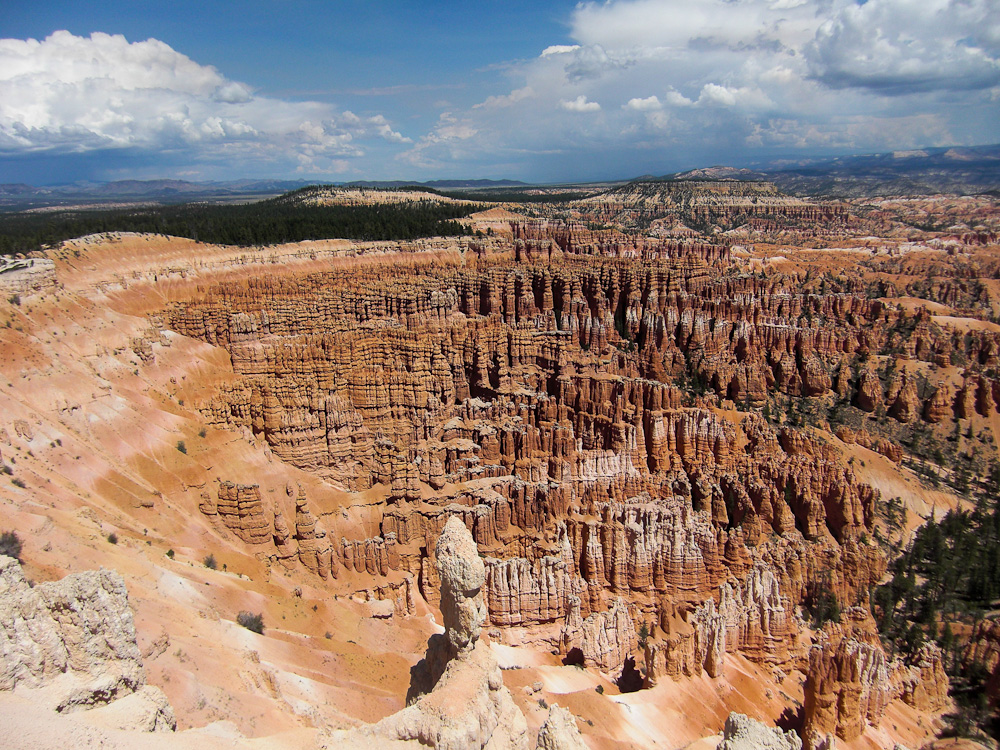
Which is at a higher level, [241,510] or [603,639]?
[241,510]

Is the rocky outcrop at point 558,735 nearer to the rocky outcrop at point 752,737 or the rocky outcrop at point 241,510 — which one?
the rocky outcrop at point 752,737

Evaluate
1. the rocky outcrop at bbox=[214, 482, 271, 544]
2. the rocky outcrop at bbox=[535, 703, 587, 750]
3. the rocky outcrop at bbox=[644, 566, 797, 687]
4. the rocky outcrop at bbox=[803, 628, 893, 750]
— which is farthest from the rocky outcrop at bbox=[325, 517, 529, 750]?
the rocky outcrop at bbox=[803, 628, 893, 750]

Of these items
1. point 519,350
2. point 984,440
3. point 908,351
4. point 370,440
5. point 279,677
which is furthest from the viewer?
point 908,351

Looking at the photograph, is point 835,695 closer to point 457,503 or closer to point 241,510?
point 457,503

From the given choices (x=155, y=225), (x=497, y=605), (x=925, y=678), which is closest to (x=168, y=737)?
(x=497, y=605)

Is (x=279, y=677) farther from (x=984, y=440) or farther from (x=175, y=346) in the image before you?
(x=984, y=440)

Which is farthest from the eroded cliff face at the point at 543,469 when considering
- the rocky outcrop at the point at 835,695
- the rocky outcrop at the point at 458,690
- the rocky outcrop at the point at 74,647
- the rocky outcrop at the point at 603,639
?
the rocky outcrop at the point at 74,647

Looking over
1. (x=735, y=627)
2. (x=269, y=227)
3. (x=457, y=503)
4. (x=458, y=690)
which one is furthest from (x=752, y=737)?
(x=269, y=227)
